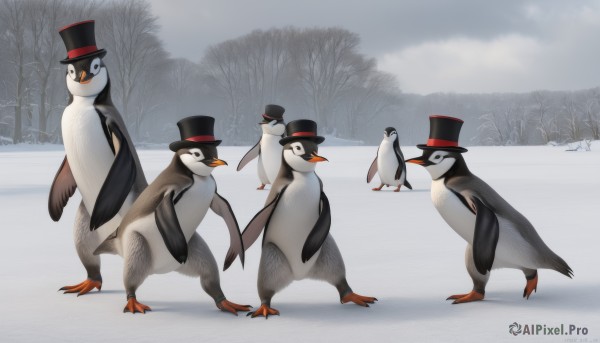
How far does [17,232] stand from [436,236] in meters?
3.45

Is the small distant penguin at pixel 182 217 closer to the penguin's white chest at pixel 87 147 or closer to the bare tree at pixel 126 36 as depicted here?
the penguin's white chest at pixel 87 147

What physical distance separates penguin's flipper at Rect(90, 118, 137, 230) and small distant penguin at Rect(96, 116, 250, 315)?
17cm

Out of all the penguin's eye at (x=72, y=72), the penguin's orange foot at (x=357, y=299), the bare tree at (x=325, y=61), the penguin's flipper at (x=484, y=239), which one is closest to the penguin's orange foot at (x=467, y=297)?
the penguin's flipper at (x=484, y=239)

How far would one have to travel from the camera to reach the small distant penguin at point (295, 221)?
3088 mm

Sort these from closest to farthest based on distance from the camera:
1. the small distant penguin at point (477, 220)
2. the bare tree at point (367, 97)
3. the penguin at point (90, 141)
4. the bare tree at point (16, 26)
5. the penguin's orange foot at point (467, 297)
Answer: the small distant penguin at point (477, 220) < the penguin's orange foot at point (467, 297) < the penguin at point (90, 141) < the bare tree at point (16, 26) < the bare tree at point (367, 97)

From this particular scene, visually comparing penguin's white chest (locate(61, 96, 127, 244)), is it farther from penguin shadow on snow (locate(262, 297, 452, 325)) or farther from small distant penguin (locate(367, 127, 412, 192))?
small distant penguin (locate(367, 127, 412, 192))

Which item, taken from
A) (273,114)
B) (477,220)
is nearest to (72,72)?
(477,220)

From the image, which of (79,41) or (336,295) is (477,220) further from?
(79,41)

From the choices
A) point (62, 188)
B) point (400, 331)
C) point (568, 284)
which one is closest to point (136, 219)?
point (62, 188)

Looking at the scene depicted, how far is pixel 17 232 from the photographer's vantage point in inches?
218

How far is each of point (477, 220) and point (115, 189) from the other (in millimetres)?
1749

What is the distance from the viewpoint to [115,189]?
326cm

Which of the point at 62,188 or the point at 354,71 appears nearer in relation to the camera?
the point at 62,188

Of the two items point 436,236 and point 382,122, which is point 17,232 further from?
point 382,122
